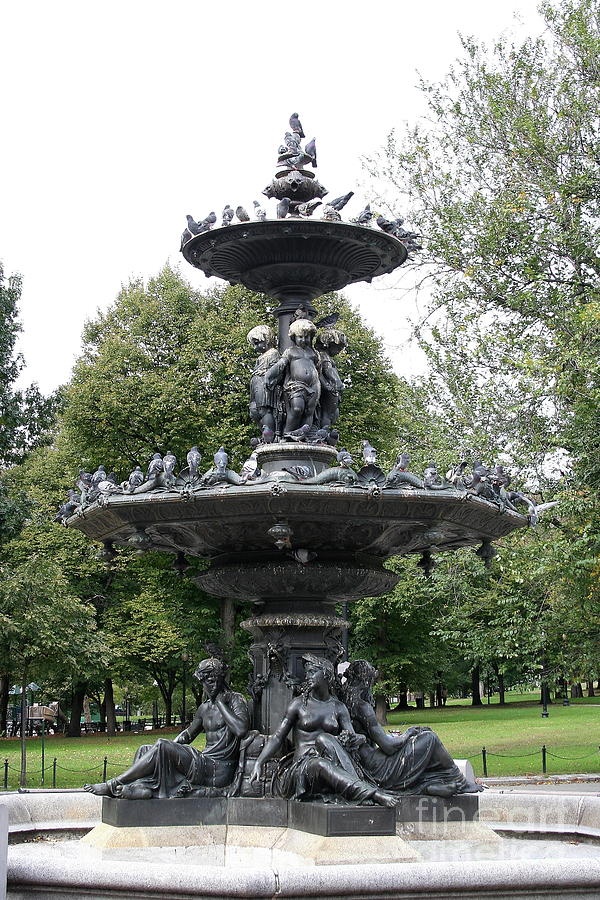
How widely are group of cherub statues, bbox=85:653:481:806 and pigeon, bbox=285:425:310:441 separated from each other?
71.1 inches

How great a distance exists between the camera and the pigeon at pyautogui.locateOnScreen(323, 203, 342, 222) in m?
9.38

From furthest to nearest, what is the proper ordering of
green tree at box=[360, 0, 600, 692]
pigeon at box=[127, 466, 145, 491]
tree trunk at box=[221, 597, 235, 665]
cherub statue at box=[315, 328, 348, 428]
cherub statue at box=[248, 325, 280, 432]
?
1. tree trunk at box=[221, 597, 235, 665]
2. green tree at box=[360, 0, 600, 692]
3. cherub statue at box=[315, 328, 348, 428]
4. cherub statue at box=[248, 325, 280, 432]
5. pigeon at box=[127, 466, 145, 491]

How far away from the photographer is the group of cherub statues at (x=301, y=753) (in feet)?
28.8

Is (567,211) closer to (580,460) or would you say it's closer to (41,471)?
(580,460)

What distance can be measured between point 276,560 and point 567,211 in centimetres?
1588

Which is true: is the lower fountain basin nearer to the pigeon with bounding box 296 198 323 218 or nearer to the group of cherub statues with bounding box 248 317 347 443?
the group of cherub statues with bounding box 248 317 347 443

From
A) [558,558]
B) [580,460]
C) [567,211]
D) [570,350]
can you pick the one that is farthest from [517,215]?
[558,558]

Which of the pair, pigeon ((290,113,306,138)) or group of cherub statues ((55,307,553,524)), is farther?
pigeon ((290,113,306,138))

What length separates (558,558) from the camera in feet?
69.7

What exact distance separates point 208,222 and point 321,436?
2030 millimetres

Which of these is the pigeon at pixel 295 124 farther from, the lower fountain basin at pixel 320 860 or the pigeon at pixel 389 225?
the lower fountain basin at pixel 320 860

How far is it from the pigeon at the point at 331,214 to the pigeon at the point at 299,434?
173 cm

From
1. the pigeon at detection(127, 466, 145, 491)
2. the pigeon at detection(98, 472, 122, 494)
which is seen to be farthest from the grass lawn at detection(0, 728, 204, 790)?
the pigeon at detection(127, 466, 145, 491)

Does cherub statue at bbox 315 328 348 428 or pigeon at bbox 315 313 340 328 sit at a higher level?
pigeon at bbox 315 313 340 328
